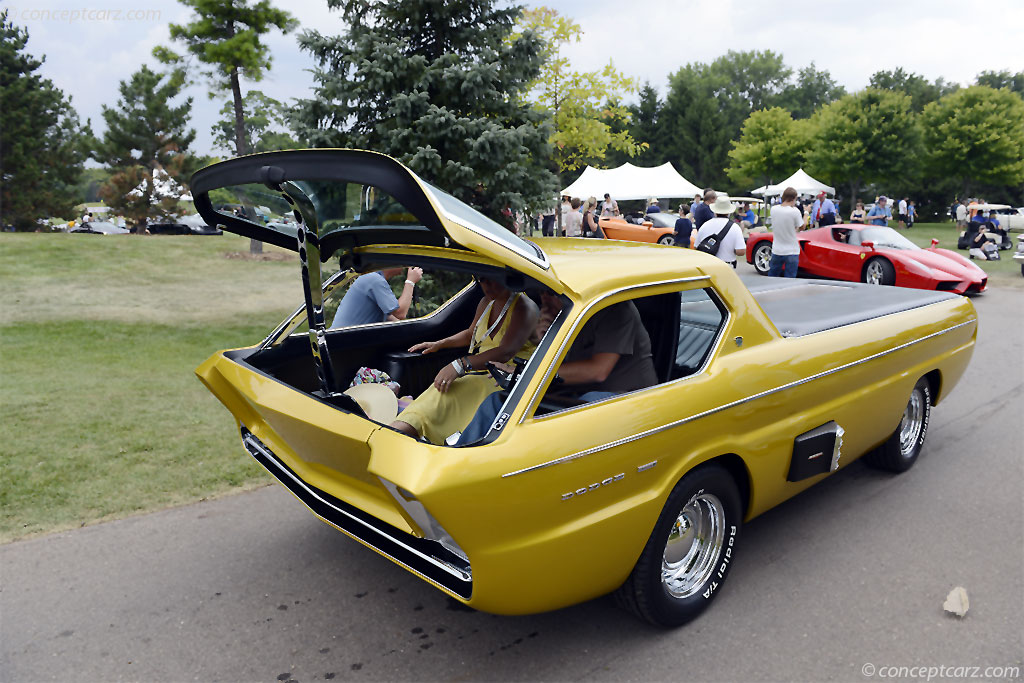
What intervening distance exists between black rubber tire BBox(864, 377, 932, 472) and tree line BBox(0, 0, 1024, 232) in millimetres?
4900

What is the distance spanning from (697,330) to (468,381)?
120 cm

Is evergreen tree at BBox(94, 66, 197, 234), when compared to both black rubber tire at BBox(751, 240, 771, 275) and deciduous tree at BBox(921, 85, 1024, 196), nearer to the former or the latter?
black rubber tire at BBox(751, 240, 771, 275)

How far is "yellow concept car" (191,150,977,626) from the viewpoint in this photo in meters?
2.47

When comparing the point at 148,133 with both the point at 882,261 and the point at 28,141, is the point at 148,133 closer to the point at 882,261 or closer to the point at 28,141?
the point at 28,141

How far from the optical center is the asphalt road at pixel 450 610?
9.41 ft

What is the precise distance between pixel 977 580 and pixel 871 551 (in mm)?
484

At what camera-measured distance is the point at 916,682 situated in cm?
279

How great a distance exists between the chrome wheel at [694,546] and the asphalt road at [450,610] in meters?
0.17

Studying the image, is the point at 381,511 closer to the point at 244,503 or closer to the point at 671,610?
the point at 671,610

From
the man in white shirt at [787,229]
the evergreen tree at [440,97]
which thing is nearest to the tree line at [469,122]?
the evergreen tree at [440,97]

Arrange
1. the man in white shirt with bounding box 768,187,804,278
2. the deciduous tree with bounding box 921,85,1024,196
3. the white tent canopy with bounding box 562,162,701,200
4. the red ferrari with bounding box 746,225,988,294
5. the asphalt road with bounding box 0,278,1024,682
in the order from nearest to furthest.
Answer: the asphalt road with bounding box 0,278,1024,682 < the man in white shirt with bounding box 768,187,804,278 < the red ferrari with bounding box 746,225,988,294 < the white tent canopy with bounding box 562,162,701,200 < the deciduous tree with bounding box 921,85,1024,196

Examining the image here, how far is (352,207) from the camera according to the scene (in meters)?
3.02

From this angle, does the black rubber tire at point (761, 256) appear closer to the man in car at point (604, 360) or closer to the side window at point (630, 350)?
the side window at point (630, 350)

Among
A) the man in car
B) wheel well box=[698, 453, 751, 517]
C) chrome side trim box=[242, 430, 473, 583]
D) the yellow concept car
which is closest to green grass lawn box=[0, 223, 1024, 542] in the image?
chrome side trim box=[242, 430, 473, 583]
